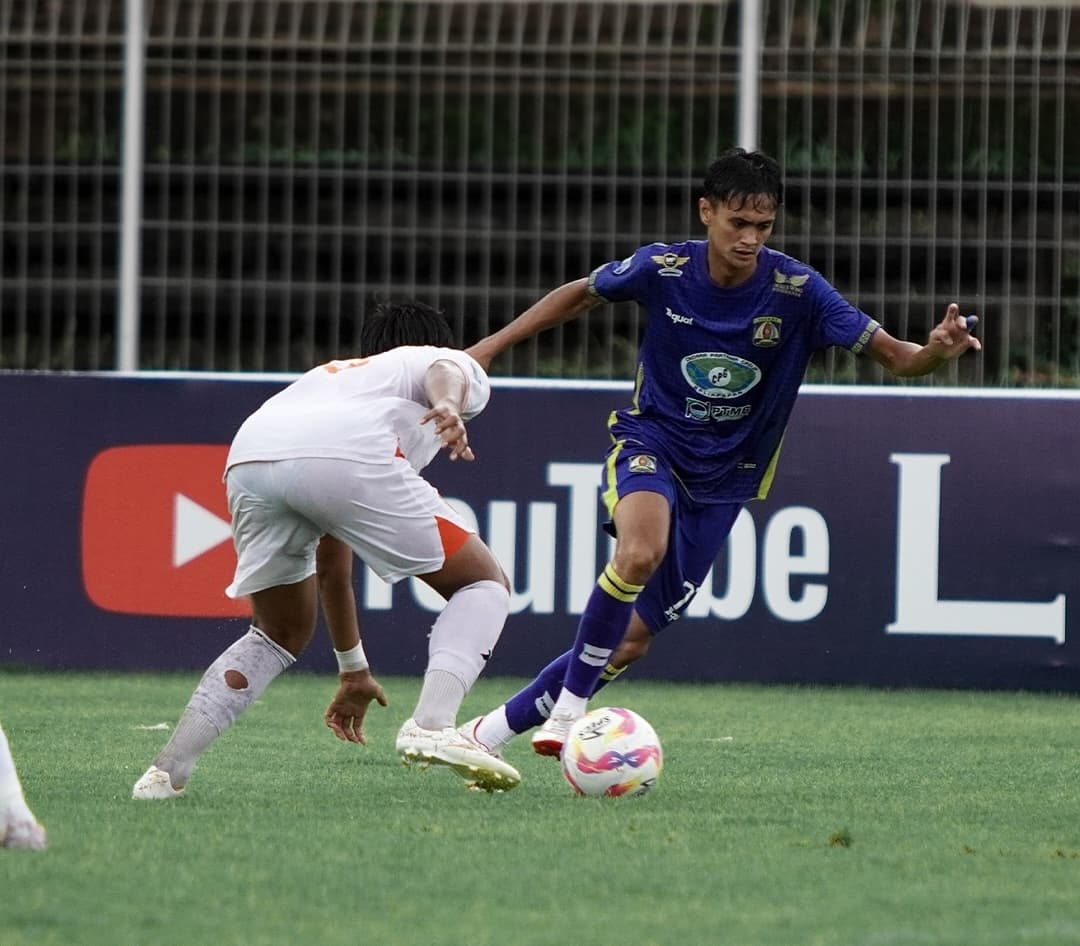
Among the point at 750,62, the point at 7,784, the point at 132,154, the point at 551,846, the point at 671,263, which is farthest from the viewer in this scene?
the point at 132,154

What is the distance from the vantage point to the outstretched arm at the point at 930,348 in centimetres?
580

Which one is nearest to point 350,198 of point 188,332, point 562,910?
point 188,332

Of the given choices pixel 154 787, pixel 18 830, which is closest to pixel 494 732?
pixel 154 787

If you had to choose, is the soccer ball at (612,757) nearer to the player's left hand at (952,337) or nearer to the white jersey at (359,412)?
the white jersey at (359,412)

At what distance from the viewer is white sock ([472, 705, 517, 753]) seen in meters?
6.02

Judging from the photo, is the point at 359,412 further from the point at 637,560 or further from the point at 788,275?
the point at 788,275

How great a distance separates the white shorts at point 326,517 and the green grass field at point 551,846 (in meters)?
0.58

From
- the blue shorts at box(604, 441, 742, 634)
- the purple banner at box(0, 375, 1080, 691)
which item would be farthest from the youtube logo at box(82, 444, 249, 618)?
the blue shorts at box(604, 441, 742, 634)

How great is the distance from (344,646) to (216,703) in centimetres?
55

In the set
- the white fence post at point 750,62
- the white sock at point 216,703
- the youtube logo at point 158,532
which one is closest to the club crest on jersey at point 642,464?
the white sock at point 216,703

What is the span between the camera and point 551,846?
4.73 m

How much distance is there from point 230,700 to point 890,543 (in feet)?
14.5

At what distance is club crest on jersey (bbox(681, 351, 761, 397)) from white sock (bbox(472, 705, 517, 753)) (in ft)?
3.55

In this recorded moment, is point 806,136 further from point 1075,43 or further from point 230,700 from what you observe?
point 230,700
